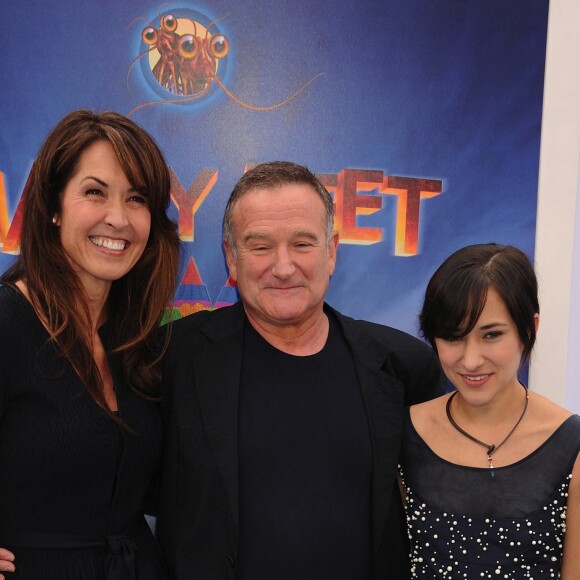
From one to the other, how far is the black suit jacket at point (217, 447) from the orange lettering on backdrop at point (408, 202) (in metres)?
0.63

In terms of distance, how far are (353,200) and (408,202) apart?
21 cm

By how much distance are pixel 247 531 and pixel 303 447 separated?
0.81 feet

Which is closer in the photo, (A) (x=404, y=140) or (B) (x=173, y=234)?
(B) (x=173, y=234)

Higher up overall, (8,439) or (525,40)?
(525,40)

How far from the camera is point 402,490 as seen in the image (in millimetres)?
1652

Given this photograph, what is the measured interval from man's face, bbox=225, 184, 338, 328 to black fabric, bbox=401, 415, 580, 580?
1.87 ft

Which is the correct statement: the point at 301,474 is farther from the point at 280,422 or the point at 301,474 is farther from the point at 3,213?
the point at 3,213

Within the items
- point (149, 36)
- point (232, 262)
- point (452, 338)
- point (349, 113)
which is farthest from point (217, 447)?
point (149, 36)

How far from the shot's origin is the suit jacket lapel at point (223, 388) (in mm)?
1519

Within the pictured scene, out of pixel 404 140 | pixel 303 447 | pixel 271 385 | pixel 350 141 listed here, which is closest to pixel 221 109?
pixel 350 141

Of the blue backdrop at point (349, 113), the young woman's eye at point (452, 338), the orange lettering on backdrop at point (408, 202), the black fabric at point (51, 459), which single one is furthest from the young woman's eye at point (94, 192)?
the orange lettering on backdrop at point (408, 202)

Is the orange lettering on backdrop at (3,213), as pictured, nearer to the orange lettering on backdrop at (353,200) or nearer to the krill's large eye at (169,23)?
the krill's large eye at (169,23)

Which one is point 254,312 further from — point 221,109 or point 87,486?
point 221,109

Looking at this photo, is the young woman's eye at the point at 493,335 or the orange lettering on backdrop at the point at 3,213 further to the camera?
the orange lettering on backdrop at the point at 3,213
